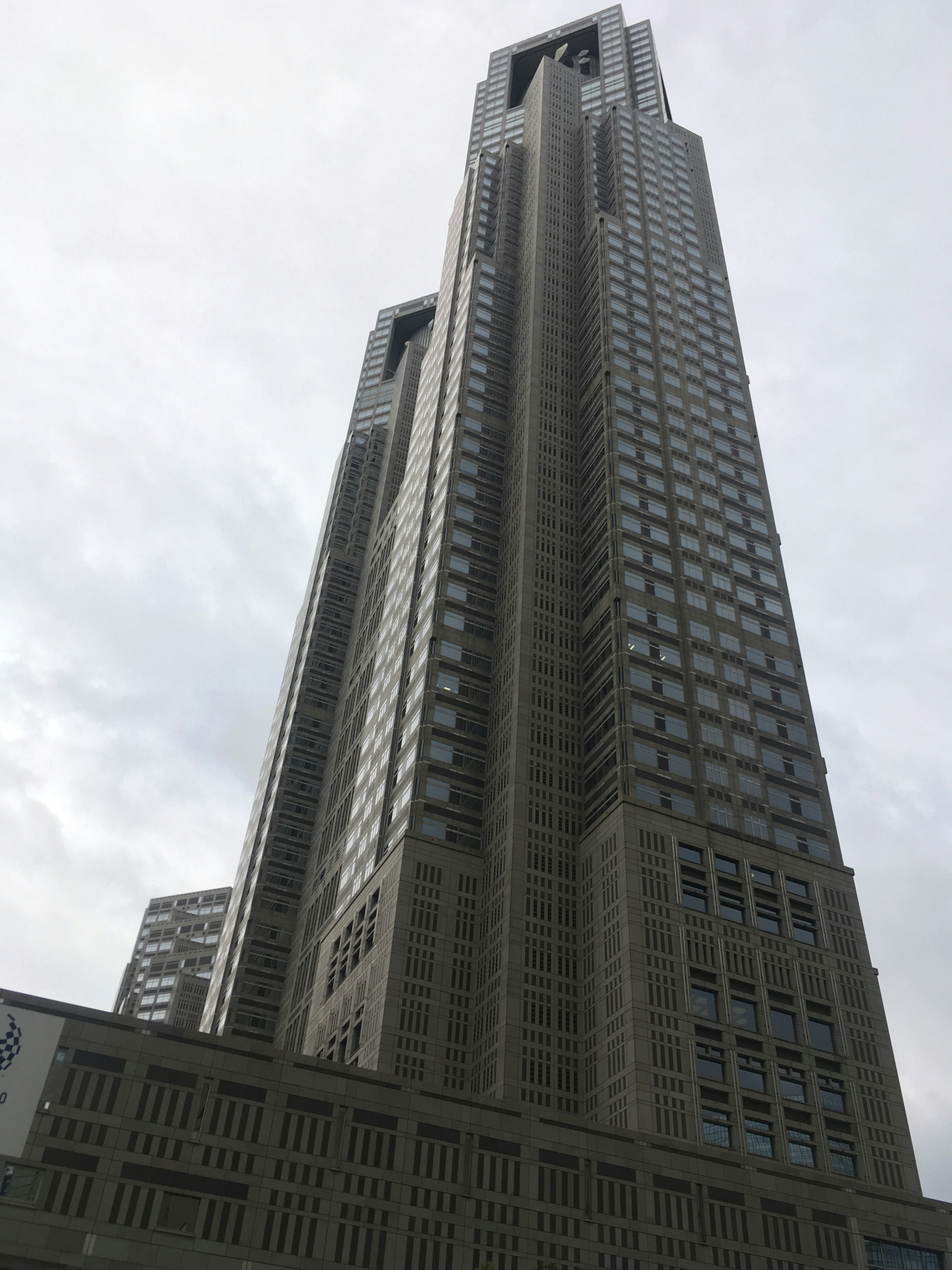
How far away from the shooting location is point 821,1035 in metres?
106

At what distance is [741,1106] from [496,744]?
46.5m

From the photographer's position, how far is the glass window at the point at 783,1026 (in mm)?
104500

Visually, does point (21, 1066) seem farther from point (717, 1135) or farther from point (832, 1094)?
point (832, 1094)

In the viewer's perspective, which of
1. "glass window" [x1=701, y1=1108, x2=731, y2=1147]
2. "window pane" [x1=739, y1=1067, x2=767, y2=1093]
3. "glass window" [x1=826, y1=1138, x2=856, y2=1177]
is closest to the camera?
"glass window" [x1=701, y1=1108, x2=731, y2=1147]

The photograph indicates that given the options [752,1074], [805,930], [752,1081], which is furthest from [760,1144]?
[805,930]

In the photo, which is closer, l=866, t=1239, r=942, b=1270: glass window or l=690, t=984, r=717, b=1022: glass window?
l=866, t=1239, r=942, b=1270: glass window

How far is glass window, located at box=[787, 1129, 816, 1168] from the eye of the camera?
97750 millimetres

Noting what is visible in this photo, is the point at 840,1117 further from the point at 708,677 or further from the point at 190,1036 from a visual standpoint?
the point at 190,1036

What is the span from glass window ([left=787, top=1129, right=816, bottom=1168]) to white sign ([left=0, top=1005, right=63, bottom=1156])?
62.0 metres

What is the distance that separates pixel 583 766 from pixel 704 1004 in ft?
101

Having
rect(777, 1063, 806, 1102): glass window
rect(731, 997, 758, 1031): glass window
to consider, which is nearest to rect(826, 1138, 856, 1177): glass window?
rect(777, 1063, 806, 1102): glass window

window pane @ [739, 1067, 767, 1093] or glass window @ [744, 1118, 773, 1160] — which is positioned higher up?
window pane @ [739, 1067, 767, 1093]

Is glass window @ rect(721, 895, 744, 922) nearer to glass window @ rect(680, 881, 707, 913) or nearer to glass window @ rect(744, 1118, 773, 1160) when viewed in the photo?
glass window @ rect(680, 881, 707, 913)

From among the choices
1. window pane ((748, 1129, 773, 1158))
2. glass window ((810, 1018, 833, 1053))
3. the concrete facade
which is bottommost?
the concrete facade
